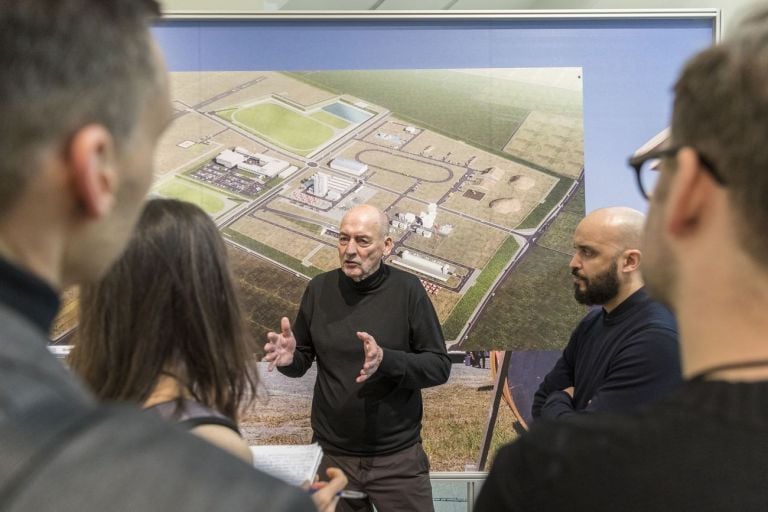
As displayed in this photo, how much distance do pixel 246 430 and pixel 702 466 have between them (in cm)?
350

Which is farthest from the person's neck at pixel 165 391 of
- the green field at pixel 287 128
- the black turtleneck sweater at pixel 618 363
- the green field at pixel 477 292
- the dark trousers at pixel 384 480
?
the green field at pixel 287 128

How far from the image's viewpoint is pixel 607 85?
4.01 m

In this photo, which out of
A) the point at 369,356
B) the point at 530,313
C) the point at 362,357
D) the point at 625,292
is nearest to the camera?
the point at 625,292

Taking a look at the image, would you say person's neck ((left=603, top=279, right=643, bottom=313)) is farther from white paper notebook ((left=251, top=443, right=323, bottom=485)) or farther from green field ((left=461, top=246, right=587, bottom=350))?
white paper notebook ((left=251, top=443, right=323, bottom=485))

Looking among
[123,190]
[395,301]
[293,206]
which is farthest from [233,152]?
[123,190]

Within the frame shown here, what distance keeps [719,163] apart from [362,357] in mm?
2685

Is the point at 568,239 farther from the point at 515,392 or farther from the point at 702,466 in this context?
the point at 702,466

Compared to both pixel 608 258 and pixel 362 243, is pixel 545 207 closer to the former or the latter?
pixel 362 243

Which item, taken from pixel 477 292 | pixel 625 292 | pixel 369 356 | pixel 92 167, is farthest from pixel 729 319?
pixel 477 292

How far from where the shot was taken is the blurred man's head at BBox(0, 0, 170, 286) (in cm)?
51

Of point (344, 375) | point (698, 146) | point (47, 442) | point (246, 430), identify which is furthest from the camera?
point (246, 430)

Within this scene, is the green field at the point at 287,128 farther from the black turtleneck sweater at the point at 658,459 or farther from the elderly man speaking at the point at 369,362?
the black turtleneck sweater at the point at 658,459

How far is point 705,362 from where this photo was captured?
712 millimetres

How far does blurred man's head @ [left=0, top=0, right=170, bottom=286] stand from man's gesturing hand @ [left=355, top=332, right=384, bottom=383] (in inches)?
94.9
